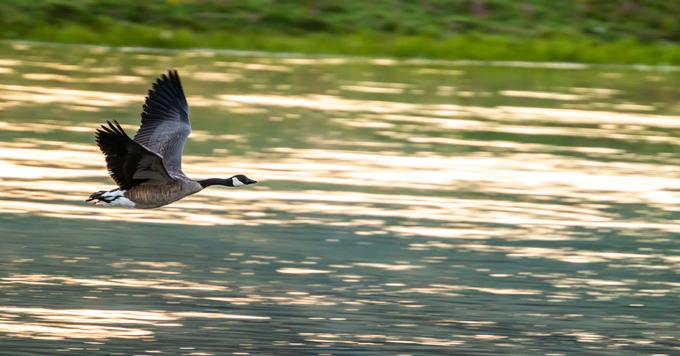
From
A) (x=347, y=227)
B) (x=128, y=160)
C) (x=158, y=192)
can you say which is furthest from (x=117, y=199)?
(x=347, y=227)

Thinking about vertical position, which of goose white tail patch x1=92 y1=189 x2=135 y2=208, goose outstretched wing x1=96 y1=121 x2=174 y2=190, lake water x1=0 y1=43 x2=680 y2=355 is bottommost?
lake water x1=0 y1=43 x2=680 y2=355

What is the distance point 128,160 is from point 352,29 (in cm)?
2585

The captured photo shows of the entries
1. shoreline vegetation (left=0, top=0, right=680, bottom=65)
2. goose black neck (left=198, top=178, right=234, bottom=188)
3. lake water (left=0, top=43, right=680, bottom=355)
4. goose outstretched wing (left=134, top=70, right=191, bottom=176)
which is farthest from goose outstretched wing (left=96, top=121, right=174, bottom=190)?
shoreline vegetation (left=0, top=0, right=680, bottom=65)

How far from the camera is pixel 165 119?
15.9 m

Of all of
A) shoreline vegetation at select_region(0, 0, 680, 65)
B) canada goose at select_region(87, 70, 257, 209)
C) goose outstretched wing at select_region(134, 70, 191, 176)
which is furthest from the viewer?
shoreline vegetation at select_region(0, 0, 680, 65)

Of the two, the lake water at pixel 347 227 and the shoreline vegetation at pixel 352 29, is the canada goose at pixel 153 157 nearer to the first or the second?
the lake water at pixel 347 227

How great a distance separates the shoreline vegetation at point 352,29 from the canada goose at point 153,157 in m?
22.6

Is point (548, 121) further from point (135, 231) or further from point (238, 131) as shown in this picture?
point (135, 231)

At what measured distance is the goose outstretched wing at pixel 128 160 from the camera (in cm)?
1406

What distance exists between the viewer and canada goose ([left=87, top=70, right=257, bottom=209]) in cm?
1419

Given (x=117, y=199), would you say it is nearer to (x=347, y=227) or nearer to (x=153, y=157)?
(x=153, y=157)

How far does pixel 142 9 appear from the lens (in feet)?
131

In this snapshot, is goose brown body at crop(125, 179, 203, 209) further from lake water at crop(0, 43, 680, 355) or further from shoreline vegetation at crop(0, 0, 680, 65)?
shoreline vegetation at crop(0, 0, 680, 65)

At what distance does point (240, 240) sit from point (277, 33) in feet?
71.1
